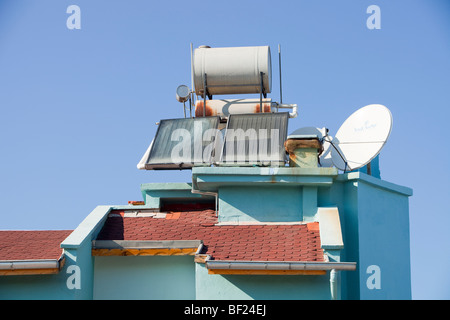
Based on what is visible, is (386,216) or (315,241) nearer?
(315,241)

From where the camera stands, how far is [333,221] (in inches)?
727

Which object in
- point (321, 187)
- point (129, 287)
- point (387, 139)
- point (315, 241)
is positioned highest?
point (387, 139)

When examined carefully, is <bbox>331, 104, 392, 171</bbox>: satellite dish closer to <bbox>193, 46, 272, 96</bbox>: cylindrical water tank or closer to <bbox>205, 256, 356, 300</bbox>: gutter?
<bbox>193, 46, 272, 96</bbox>: cylindrical water tank

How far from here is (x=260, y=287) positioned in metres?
17.7

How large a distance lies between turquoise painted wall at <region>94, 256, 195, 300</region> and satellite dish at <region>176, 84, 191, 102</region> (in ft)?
20.4

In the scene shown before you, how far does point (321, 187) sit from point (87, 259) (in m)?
6.32

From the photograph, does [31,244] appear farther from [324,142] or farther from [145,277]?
[324,142]

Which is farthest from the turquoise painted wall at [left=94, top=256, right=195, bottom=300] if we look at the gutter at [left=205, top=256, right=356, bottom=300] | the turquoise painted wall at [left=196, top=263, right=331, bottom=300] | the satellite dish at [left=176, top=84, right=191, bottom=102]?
the satellite dish at [left=176, top=84, right=191, bottom=102]

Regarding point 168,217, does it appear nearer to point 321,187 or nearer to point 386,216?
point 321,187

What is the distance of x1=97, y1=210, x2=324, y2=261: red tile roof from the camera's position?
17.8 metres

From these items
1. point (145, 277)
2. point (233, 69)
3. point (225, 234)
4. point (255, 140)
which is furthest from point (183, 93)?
point (145, 277)

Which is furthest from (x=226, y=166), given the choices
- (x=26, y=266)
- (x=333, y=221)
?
(x=26, y=266)

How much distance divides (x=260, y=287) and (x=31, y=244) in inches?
239
